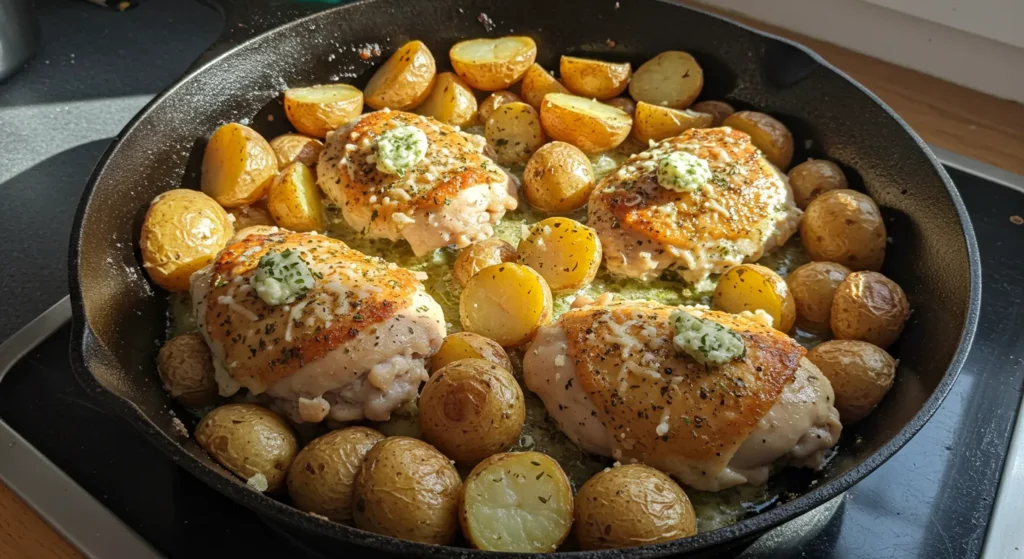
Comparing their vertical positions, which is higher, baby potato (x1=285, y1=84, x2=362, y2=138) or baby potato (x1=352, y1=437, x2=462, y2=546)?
baby potato (x1=285, y1=84, x2=362, y2=138)

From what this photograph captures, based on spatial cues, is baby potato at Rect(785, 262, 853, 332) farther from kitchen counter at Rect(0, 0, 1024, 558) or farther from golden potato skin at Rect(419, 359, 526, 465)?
kitchen counter at Rect(0, 0, 1024, 558)

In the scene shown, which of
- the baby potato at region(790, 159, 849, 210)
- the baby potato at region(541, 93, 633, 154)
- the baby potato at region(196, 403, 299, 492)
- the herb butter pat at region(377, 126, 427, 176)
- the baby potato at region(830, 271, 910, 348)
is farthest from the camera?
the baby potato at region(541, 93, 633, 154)

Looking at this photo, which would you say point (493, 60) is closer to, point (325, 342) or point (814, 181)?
point (814, 181)

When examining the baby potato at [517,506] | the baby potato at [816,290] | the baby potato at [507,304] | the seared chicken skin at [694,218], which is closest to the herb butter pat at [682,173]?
the seared chicken skin at [694,218]

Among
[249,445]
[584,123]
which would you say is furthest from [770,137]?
[249,445]

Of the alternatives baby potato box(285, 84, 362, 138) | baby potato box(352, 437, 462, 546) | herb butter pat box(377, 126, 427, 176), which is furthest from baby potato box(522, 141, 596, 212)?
baby potato box(352, 437, 462, 546)

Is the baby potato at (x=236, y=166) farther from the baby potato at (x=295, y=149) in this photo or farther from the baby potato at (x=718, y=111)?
the baby potato at (x=718, y=111)

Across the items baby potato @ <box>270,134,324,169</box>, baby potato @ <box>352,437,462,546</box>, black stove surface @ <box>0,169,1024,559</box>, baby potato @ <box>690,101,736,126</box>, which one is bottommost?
black stove surface @ <box>0,169,1024,559</box>

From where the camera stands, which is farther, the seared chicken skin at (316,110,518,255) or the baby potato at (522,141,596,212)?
the baby potato at (522,141,596,212)
